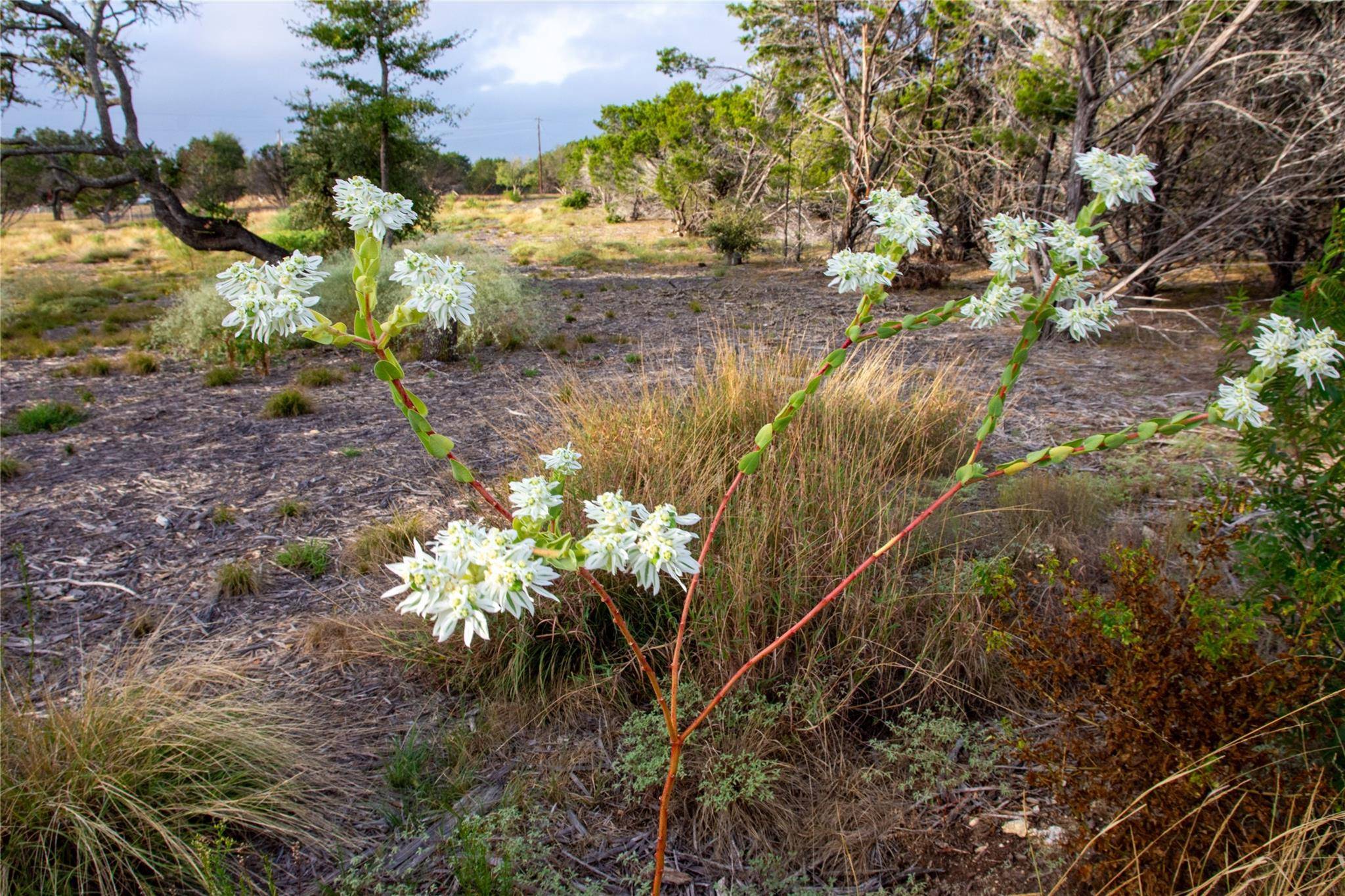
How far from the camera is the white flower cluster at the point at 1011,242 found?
148cm

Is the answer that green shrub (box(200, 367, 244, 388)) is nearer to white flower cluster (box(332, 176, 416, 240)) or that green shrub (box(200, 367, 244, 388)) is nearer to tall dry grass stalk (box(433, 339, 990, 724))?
tall dry grass stalk (box(433, 339, 990, 724))

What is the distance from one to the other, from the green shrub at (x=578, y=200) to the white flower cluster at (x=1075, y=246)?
84.6 ft

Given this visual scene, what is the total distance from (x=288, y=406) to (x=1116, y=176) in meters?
5.66

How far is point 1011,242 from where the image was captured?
154 centimetres

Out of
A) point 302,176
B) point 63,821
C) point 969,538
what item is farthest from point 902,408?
point 302,176

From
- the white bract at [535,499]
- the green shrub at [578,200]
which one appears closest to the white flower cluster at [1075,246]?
the white bract at [535,499]

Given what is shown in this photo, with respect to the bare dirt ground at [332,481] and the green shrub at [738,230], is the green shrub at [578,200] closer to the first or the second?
the green shrub at [738,230]

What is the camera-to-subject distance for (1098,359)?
6480 mm

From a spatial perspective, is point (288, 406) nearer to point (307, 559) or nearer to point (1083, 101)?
point (307, 559)

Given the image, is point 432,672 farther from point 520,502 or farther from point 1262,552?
point 1262,552

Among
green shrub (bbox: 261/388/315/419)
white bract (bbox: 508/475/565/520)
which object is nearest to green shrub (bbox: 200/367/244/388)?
green shrub (bbox: 261/388/315/419)

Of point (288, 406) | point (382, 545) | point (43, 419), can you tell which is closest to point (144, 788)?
point (382, 545)

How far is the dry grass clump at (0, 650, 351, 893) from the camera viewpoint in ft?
5.53

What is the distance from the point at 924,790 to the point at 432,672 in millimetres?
1632
